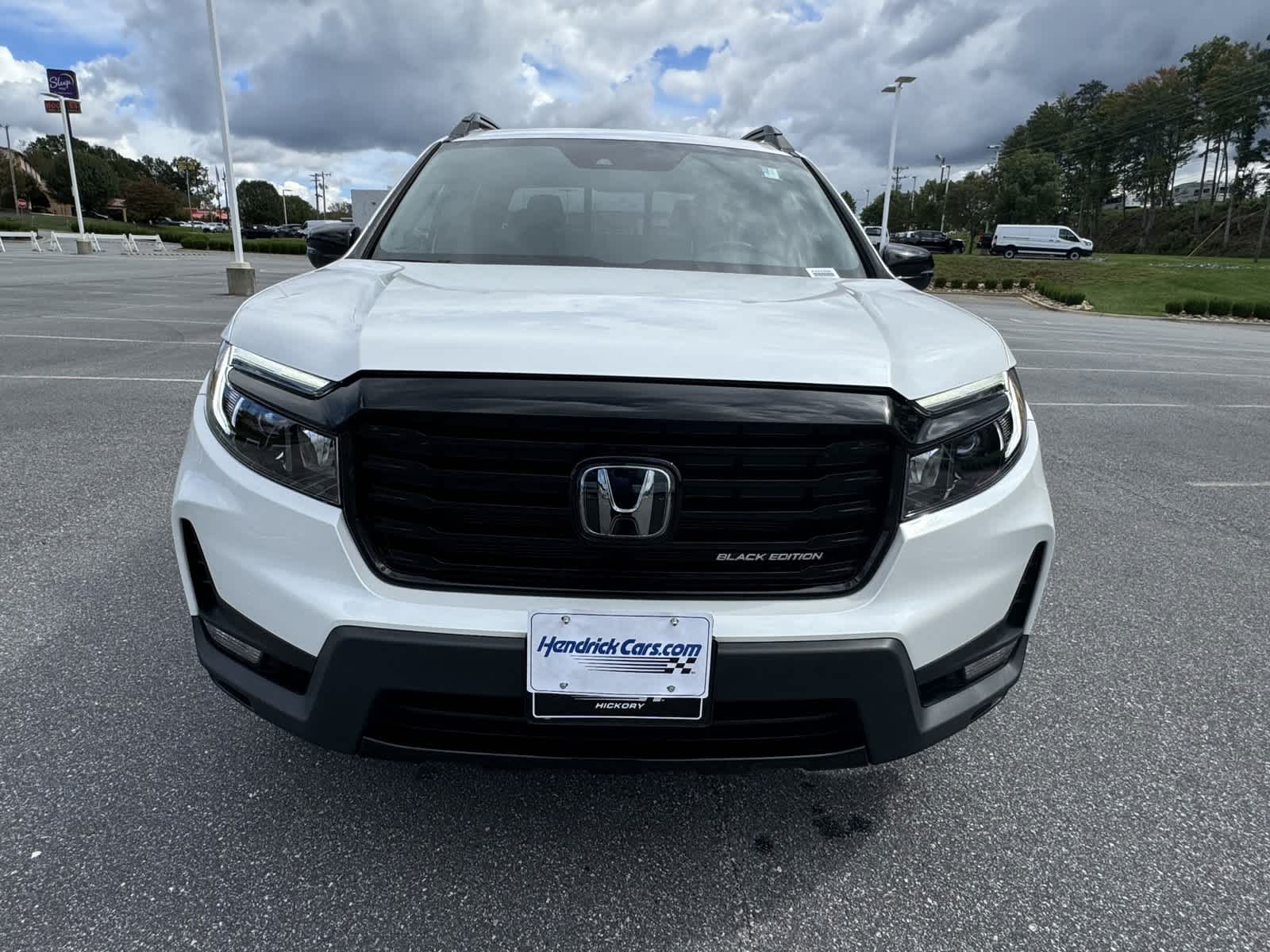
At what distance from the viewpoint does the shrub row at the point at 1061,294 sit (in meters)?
28.6

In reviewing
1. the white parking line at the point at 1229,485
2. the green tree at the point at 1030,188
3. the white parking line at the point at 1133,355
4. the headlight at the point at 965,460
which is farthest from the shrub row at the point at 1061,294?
the green tree at the point at 1030,188

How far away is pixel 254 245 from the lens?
40125 mm

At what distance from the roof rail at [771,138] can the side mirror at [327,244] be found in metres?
→ 1.80

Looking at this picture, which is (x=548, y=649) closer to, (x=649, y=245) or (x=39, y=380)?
(x=649, y=245)

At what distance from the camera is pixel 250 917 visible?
66.7 inches

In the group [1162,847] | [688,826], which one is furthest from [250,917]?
[1162,847]

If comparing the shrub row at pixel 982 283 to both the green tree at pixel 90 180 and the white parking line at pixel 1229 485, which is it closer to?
the white parking line at pixel 1229 485

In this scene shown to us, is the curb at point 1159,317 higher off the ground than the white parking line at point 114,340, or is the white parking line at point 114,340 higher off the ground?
the white parking line at point 114,340

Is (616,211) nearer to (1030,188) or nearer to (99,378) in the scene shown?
(99,378)

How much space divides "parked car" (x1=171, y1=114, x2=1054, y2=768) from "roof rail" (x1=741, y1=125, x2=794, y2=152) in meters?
2.13

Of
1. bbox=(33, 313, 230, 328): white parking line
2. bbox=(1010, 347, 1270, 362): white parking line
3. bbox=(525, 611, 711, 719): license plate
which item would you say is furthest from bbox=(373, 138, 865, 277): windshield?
bbox=(1010, 347, 1270, 362): white parking line

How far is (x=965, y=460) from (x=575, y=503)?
33.2 inches

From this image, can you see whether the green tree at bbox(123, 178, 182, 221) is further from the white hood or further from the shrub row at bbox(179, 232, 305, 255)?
the white hood

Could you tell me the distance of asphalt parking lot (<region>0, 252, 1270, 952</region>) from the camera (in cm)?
172
